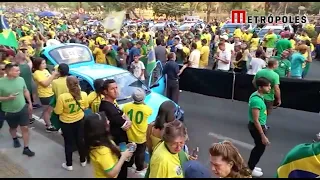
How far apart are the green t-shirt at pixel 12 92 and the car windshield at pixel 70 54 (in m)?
2.83

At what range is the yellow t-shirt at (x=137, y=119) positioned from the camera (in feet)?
14.6

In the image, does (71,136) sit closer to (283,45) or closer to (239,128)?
(239,128)

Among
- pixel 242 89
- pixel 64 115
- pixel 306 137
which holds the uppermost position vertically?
pixel 64 115

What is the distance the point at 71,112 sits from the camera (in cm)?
500

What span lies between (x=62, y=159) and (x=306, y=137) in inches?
176

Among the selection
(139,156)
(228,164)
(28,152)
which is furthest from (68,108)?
(228,164)

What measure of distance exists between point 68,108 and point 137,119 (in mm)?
1117

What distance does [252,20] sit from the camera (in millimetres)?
25328

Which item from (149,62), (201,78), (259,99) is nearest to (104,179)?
(259,99)

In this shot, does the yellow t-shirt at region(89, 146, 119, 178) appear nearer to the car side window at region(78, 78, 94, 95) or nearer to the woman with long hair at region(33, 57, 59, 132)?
the woman with long hair at region(33, 57, 59, 132)

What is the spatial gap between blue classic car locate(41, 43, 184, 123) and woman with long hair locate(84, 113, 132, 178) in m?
2.49

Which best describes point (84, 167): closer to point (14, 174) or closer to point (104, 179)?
point (14, 174)

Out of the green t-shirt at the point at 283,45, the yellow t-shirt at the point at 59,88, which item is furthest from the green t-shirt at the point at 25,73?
the green t-shirt at the point at 283,45

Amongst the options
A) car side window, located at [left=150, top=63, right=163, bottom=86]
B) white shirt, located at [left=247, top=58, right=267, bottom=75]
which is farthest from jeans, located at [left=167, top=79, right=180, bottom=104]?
white shirt, located at [left=247, top=58, right=267, bottom=75]
